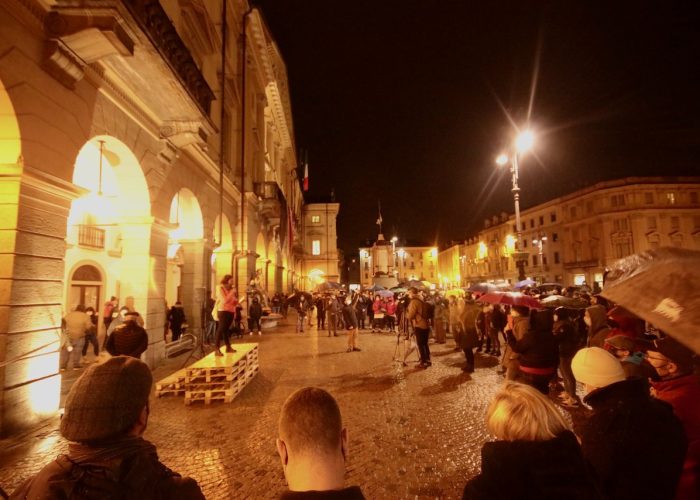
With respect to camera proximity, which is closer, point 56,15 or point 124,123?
point 56,15

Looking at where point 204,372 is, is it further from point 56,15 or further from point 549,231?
point 549,231

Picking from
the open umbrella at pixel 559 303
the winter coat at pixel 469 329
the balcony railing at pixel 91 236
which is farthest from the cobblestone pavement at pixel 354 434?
the balcony railing at pixel 91 236

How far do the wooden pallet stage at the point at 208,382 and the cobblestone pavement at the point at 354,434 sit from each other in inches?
8.1

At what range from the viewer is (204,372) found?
7.42m

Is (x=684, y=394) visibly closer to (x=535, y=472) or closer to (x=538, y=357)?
(x=535, y=472)

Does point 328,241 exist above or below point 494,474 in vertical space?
above

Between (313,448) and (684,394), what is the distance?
3094 millimetres

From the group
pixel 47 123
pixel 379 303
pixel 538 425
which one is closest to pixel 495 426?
pixel 538 425

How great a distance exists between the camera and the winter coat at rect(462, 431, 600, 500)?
5.73ft

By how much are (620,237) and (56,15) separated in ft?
201

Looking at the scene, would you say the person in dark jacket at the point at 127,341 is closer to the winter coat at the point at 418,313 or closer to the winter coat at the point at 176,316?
the winter coat at the point at 418,313

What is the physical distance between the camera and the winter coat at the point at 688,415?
104 inches

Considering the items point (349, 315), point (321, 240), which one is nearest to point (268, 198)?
point (349, 315)

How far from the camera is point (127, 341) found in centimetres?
582
